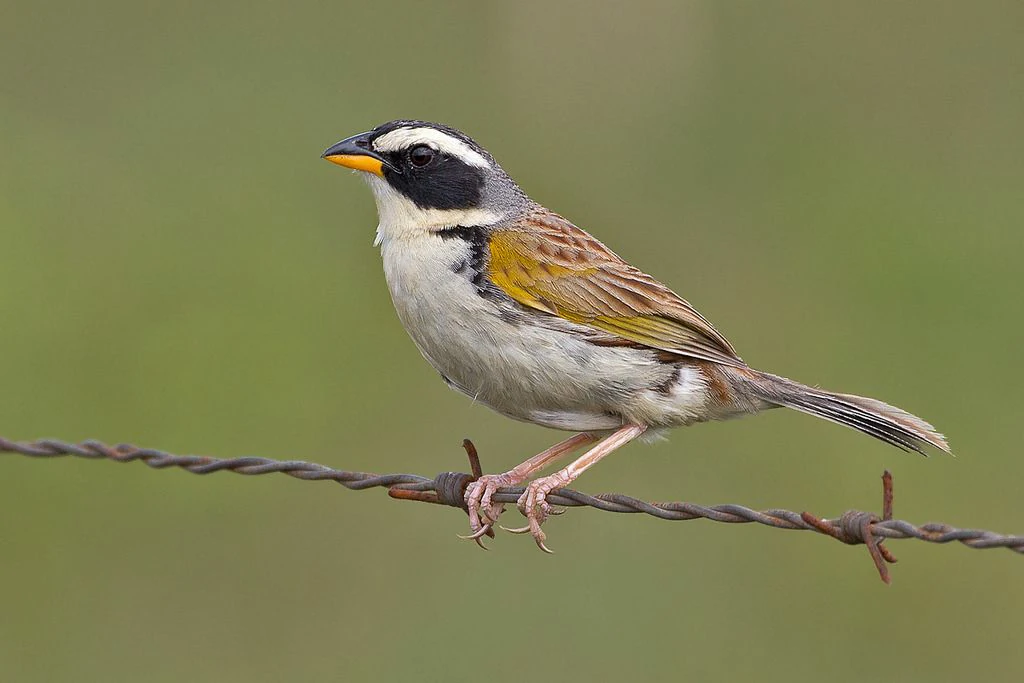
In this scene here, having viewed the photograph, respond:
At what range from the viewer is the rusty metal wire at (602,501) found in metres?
5.49

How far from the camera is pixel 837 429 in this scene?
1262cm

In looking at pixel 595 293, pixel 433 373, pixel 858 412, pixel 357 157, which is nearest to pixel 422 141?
pixel 357 157

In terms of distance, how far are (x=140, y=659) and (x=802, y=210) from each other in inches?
304

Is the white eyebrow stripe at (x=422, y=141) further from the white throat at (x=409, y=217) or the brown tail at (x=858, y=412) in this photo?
the brown tail at (x=858, y=412)

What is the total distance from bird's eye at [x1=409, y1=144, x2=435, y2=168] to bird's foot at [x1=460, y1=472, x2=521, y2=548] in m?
1.57

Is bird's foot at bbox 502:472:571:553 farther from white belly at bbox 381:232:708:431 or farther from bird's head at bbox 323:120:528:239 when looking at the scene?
bird's head at bbox 323:120:528:239

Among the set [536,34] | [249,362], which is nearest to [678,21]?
[536,34]

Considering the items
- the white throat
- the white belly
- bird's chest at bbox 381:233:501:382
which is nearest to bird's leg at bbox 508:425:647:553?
the white belly

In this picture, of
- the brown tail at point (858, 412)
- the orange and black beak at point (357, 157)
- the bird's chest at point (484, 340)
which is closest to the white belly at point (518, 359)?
the bird's chest at point (484, 340)

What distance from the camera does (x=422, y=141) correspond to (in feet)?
24.4

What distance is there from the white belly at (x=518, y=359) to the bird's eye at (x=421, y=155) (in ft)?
1.33

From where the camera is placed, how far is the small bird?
22.7 feet

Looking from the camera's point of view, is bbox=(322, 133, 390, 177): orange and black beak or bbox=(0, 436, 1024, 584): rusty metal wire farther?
bbox=(322, 133, 390, 177): orange and black beak

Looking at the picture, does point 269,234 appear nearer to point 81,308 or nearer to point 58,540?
point 81,308
